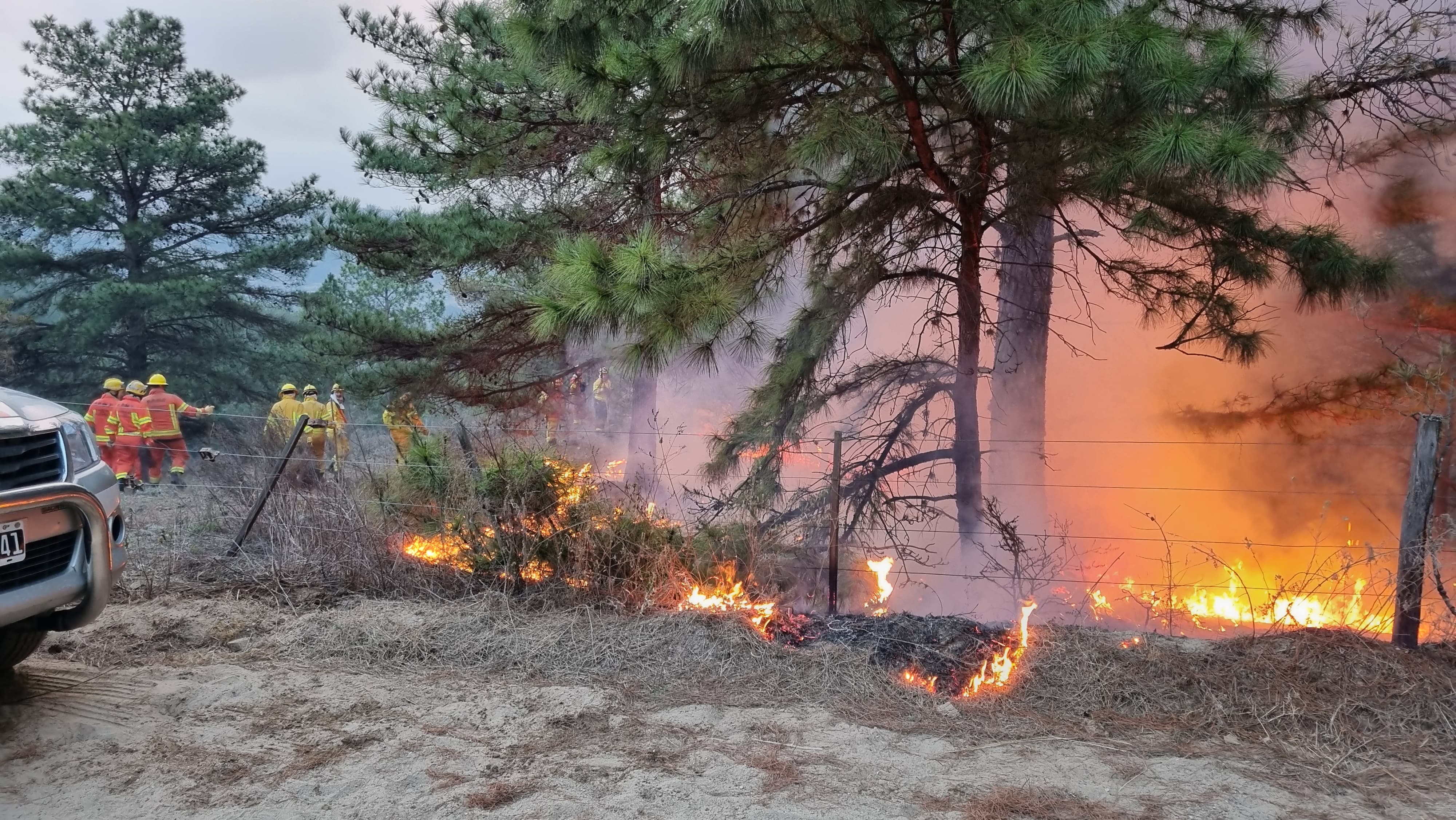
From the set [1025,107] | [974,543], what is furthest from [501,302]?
[1025,107]

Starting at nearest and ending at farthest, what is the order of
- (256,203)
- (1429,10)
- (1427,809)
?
(1427,809), (1429,10), (256,203)

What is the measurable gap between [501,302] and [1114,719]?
9025mm

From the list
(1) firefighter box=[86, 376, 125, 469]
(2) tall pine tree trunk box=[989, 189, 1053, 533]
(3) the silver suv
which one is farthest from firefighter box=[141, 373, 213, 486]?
(2) tall pine tree trunk box=[989, 189, 1053, 533]

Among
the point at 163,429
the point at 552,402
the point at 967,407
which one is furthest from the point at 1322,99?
the point at 163,429

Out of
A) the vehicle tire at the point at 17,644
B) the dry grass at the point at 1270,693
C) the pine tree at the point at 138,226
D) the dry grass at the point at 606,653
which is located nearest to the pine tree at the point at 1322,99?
the dry grass at the point at 1270,693

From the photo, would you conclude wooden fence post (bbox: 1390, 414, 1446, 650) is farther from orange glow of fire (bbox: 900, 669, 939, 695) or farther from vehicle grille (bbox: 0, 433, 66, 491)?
vehicle grille (bbox: 0, 433, 66, 491)

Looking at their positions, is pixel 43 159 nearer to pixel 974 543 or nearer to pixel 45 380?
pixel 45 380

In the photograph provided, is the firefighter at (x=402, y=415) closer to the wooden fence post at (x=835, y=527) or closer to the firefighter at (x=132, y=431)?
the firefighter at (x=132, y=431)

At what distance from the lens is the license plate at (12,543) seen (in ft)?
11.8

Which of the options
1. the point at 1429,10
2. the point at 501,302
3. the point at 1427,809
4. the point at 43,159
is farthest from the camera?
the point at 43,159

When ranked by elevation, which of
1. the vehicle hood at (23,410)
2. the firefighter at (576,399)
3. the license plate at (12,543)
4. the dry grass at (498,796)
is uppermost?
the firefighter at (576,399)

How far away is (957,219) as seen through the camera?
8.77m

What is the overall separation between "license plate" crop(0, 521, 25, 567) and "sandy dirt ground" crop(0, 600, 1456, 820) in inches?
A: 34.9

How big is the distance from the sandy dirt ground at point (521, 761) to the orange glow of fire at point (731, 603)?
44.9 inches
